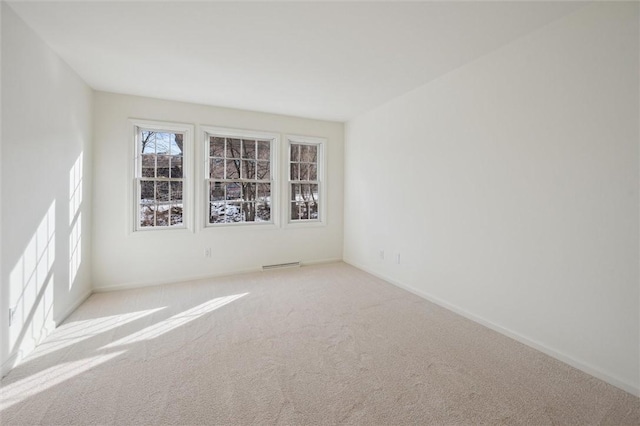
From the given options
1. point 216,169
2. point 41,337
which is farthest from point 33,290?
point 216,169

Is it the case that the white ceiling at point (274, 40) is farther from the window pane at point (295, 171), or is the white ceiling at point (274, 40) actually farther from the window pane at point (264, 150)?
the window pane at point (295, 171)

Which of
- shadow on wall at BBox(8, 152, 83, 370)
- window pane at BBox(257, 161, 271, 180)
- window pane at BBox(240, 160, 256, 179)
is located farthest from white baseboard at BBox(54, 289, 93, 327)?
window pane at BBox(257, 161, 271, 180)

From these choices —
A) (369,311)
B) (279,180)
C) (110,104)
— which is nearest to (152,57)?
(110,104)

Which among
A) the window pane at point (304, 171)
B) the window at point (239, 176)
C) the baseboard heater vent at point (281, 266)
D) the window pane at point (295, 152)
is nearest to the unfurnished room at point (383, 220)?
the window at point (239, 176)

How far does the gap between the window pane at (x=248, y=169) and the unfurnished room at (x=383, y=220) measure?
61cm

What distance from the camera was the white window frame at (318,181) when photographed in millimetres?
4609

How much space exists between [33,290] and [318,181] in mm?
3663

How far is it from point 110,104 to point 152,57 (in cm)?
135

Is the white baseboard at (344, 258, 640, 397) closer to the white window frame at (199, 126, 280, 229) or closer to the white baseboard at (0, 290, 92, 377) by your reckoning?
the white window frame at (199, 126, 280, 229)

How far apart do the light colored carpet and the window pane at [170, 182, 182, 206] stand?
4.93 ft

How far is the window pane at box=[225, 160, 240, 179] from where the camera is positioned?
14.2 feet

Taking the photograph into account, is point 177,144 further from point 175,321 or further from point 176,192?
point 175,321

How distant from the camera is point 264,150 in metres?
4.54

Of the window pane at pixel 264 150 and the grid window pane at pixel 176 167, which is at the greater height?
the window pane at pixel 264 150
